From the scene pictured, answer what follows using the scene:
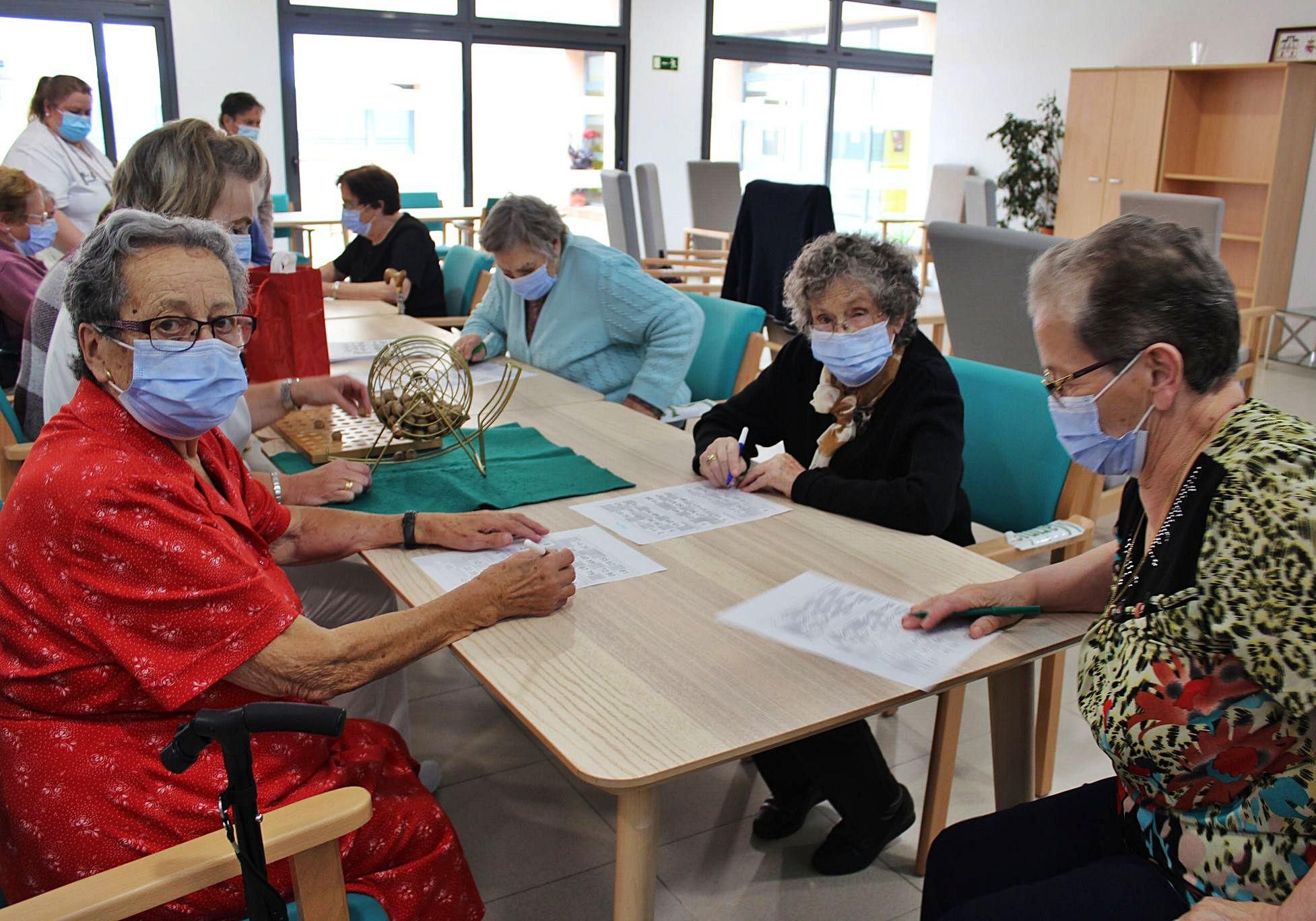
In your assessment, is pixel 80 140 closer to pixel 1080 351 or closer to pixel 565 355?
pixel 565 355

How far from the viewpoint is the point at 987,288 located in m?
3.85

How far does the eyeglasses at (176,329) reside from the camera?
1.37 m

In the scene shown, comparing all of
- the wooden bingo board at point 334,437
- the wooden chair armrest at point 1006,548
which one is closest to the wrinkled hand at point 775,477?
the wooden chair armrest at point 1006,548

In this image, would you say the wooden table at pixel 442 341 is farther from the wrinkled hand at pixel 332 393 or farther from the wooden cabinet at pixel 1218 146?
the wooden cabinet at pixel 1218 146

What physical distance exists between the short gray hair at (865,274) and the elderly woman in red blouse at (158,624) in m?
0.87

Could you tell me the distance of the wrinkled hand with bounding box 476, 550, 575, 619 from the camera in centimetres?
151

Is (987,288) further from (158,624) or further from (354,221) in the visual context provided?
(158,624)

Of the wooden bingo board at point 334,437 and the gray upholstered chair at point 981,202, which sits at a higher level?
the gray upholstered chair at point 981,202

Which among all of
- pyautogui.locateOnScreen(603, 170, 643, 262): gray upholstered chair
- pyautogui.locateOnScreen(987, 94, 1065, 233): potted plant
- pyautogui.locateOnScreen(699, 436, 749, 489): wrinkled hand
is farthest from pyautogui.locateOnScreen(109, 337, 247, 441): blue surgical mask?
pyautogui.locateOnScreen(987, 94, 1065, 233): potted plant

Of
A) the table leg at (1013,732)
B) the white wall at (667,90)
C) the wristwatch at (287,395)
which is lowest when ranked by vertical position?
the table leg at (1013,732)

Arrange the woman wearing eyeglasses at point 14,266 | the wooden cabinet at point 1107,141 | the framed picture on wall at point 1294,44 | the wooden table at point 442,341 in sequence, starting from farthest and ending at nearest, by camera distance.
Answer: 1. the wooden cabinet at point 1107,141
2. the framed picture on wall at point 1294,44
3. the woman wearing eyeglasses at point 14,266
4. the wooden table at point 442,341

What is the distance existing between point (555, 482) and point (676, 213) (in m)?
8.99

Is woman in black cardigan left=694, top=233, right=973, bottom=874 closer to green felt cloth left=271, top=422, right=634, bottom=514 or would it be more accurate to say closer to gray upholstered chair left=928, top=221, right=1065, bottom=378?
green felt cloth left=271, top=422, right=634, bottom=514

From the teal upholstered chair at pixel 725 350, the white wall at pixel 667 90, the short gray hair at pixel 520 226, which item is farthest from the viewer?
the white wall at pixel 667 90
